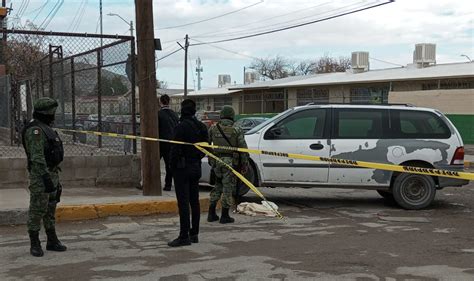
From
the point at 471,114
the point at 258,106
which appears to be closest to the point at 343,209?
the point at 471,114

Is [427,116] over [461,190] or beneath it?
over

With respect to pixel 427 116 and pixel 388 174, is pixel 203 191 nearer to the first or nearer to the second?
pixel 388 174

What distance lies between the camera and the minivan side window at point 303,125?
959 centimetres

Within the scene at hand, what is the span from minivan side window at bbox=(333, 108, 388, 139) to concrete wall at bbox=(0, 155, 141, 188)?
3.88 meters

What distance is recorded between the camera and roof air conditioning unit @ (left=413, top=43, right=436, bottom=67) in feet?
110

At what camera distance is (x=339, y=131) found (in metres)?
9.59

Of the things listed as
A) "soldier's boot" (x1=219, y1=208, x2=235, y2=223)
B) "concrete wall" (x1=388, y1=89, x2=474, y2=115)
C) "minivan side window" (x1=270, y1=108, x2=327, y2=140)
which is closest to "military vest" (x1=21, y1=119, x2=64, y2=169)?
"soldier's boot" (x1=219, y1=208, x2=235, y2=223)

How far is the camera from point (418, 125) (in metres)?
9.66

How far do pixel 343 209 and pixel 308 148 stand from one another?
4.13 feet

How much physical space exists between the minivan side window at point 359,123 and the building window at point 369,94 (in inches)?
885

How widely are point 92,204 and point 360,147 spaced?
4.61 m

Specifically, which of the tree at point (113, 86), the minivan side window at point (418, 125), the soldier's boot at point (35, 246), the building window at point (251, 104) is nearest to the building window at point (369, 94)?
the building window at point (251, 104)

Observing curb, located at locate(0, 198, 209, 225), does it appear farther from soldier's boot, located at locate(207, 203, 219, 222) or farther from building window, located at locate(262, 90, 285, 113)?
building window, located at locate(262, 90, 285, 113)

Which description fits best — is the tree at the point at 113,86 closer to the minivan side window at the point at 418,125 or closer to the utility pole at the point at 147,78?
the utility pole at the point at 147,78
